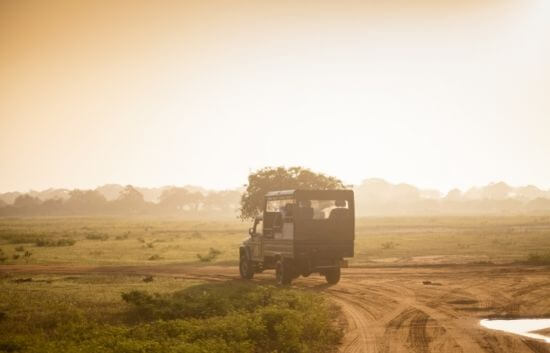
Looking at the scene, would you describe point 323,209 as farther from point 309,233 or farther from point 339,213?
point 309,233

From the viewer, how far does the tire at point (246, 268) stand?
2745cm

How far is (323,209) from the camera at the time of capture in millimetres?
25859

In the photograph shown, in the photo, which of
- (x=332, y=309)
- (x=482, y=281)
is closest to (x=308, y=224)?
(x=332, y=309)

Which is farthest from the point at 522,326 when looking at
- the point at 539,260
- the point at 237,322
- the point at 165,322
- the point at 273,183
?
the point at 273,183

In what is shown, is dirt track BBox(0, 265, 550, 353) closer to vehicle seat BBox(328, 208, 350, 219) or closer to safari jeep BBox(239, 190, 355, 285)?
safari jeep BBox(239, 190, 355, 285)

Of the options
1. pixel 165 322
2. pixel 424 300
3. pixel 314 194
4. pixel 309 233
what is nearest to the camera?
pixel 165 322

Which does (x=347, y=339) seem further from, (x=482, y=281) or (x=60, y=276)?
(x=60, y=276)

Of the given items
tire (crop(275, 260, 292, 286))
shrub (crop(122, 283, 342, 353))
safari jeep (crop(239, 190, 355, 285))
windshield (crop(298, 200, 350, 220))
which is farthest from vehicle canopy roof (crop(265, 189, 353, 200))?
shrub (crop(122, 283, 342, 353))

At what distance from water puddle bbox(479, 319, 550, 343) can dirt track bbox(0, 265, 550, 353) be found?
461mm

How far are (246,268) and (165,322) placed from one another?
41.0 feet

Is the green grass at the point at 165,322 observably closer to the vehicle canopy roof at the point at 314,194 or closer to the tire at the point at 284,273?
the tire at the point at 284,273

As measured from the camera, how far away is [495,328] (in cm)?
1588

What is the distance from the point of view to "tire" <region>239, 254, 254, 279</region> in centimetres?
2745

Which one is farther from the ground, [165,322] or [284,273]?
[284,273]
